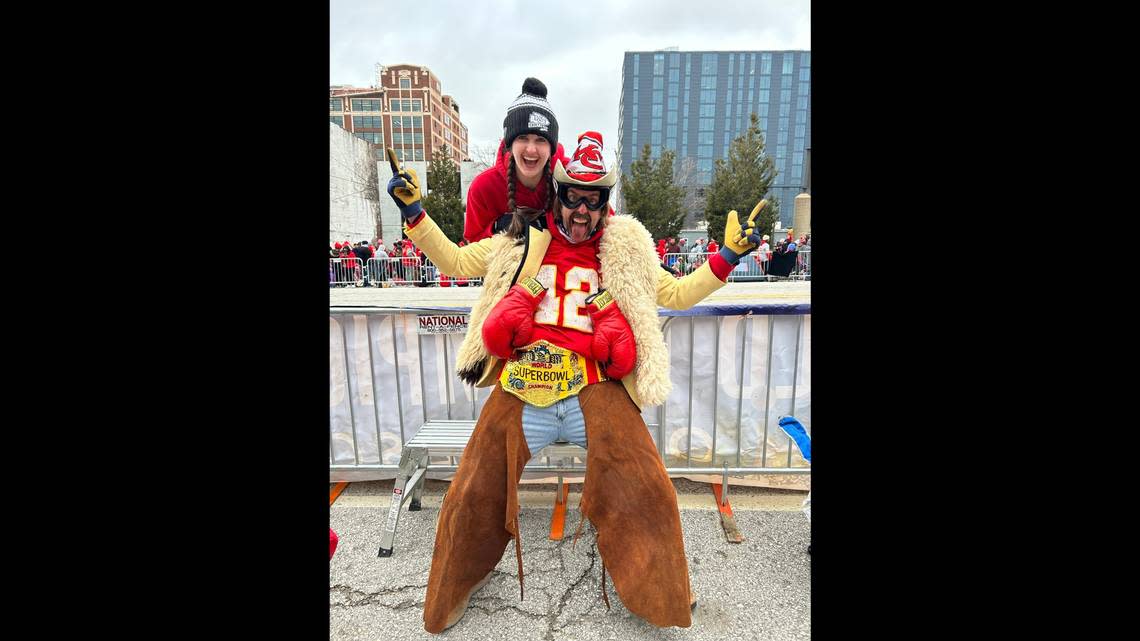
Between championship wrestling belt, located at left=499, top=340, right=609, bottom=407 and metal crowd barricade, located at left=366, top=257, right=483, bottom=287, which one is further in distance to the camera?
metal crowd barricade, located at left=366, top=257, right=483, bottom=287

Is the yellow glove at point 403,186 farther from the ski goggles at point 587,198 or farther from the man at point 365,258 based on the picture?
the man at point 365,258

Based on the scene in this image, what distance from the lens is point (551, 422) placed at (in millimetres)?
1993

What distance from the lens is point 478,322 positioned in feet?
6.69

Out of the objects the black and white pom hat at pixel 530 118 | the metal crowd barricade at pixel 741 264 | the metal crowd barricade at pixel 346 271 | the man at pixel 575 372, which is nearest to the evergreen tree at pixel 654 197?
the metal crowd barricade at pixel 741 264

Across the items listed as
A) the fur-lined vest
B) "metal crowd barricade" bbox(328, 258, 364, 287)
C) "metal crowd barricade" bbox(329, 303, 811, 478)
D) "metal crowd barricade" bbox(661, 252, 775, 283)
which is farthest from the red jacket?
"metal crowd barricade" bbox(328, 258, 364, 287)

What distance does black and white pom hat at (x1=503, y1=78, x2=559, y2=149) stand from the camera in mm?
1965

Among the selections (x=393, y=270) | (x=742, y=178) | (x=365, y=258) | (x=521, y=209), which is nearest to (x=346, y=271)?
(x=365, y=258)

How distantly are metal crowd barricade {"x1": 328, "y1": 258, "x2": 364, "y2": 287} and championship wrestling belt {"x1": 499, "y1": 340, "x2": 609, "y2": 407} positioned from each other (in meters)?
14.0

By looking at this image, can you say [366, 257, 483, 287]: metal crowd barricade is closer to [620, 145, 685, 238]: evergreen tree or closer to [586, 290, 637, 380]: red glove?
[586, 290, 637, 380]: red glove

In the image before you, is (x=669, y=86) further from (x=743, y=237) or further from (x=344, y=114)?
(x=743, y=237)

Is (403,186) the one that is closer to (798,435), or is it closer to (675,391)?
(675,391)

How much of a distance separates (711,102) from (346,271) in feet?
268

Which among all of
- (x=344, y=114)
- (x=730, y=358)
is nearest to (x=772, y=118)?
(x=344, y=114)

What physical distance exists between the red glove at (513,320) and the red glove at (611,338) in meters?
0.25
